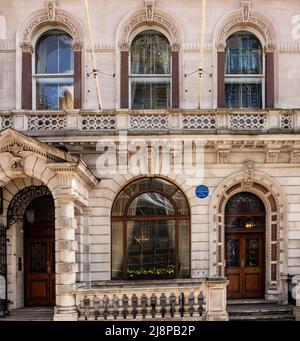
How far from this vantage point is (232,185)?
17.7 metres

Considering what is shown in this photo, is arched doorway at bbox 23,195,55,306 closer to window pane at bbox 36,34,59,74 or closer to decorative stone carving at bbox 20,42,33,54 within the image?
window pane at bbox 36,34,59,74

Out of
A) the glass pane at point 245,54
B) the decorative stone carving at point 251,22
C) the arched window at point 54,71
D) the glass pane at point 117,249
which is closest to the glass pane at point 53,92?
the arched window at point 54,71

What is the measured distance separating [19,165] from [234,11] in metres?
8.58

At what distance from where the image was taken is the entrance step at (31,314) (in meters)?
15.2

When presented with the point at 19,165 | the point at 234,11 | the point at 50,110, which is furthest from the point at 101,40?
the point at 19,165

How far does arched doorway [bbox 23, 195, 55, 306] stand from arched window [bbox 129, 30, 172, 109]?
4.41 meters

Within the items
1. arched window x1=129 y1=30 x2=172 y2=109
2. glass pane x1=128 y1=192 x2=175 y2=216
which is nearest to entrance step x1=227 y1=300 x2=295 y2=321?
glass pane x1=128 y1=192 x2=175 y2=216

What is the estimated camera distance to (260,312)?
52.6 feet

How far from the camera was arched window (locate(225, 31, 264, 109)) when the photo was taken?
18516 millimetres

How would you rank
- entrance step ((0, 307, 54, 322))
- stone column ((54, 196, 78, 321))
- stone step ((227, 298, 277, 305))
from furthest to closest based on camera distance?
1. stone step ((227, 298, 277, 305))
2. entrance step ((0, 307, 54, 322))
3. stone column ((54, 196, 78, 321))

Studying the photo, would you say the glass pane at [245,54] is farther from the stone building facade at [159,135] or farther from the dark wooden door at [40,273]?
the dark wooden door at [40,273]

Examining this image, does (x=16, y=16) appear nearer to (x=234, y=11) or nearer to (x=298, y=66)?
(x=234, y=11)

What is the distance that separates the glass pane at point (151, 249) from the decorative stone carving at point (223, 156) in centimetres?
244

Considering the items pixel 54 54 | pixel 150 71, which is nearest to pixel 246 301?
pixel 150 71
